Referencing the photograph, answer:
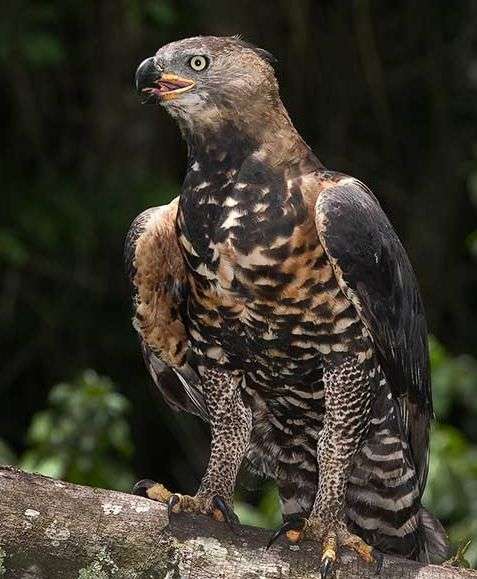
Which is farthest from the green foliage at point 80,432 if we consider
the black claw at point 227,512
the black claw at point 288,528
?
the black claw at point 288,528

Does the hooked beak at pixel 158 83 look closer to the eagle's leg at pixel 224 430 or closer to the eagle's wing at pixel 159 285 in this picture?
the eagle's wing at pixel 159 285

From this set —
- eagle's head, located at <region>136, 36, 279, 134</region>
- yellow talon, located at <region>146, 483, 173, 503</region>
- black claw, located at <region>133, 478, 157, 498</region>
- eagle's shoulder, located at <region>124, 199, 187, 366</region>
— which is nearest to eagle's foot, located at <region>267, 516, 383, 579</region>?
yellow talon, located at <region>146, 483, 173, 503</region>

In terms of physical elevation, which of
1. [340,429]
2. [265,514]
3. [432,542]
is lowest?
[265,514]

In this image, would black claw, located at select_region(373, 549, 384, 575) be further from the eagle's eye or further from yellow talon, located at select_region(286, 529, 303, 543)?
the eagle's eye

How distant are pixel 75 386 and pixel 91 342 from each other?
2049 mm

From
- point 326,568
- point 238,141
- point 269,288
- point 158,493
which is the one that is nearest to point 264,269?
point 269,288

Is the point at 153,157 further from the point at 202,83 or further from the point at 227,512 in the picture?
the point at 227,512

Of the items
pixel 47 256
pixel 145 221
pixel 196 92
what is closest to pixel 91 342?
pixel 47 256

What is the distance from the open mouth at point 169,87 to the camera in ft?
12.3

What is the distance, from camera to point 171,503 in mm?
3561

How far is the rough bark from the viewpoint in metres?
3.29

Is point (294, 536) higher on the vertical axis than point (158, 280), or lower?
lower

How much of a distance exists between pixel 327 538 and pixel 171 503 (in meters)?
0.46

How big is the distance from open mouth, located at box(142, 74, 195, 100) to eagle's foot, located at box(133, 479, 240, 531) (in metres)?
1.18
